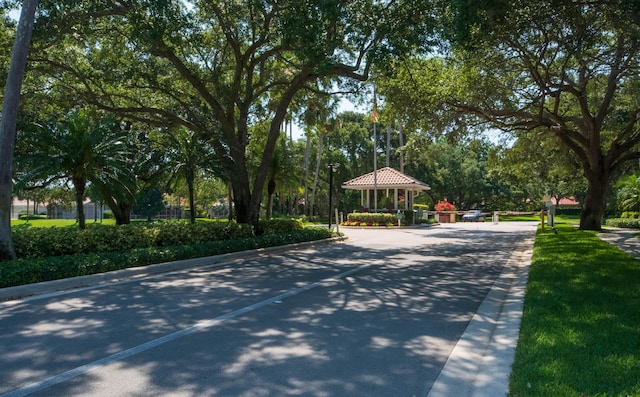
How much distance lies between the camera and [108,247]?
12.4m

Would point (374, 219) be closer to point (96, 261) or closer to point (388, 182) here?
point (388, 182)

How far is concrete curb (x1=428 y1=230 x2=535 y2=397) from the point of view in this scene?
4.43m

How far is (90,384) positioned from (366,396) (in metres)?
2.39

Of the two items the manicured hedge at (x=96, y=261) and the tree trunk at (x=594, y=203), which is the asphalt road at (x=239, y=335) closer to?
the manicured hedge at (x=96, y=261)

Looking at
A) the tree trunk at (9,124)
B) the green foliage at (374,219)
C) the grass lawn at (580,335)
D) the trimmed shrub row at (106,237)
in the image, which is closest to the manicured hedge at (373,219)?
the green foliage at (374,219)

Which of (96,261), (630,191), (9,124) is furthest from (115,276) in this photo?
(630,191)

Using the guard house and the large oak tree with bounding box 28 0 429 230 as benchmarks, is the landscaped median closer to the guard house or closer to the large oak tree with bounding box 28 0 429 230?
the large oak tree with bounding box 28 0 429 230

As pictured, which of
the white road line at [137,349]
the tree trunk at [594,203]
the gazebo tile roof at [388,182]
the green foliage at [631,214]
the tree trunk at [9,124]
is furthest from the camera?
the gazebo tile roof at [388,182]

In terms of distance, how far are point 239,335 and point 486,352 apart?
9.30 ft

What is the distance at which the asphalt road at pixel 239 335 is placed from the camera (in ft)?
14.7

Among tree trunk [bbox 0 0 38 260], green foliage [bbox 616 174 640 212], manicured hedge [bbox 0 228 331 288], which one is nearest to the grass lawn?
manicured hedge [bbox 0 228 331 288]

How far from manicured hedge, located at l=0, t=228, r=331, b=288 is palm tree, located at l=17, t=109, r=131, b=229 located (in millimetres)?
3020

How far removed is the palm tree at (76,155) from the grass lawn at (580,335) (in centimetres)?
1136

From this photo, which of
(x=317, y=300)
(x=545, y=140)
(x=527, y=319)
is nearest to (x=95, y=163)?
(x=317, y=300)
